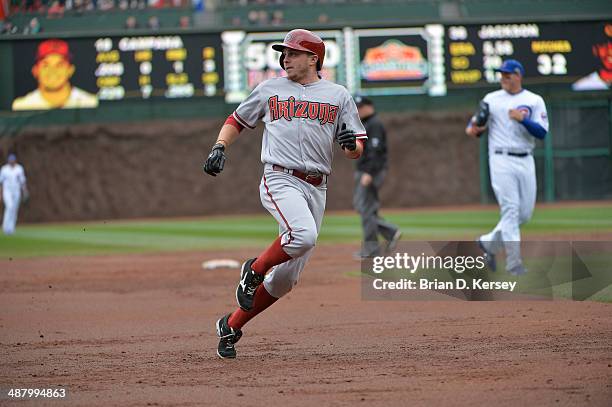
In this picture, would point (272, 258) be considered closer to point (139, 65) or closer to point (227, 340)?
point (227, 340)

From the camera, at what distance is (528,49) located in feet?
83.0

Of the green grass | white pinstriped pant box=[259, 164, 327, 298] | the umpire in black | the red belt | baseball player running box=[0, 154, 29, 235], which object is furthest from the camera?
baseball player running box=[0, 154, 29, 235]

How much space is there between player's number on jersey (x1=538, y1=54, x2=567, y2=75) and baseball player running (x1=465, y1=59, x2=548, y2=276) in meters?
15.6

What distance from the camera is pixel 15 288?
11688 mm

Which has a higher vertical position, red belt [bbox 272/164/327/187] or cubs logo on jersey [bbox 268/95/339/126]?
cubs logo on jersey [bbox 268/95/339/126]

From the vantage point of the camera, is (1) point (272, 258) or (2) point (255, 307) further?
(2) point (255, 307)

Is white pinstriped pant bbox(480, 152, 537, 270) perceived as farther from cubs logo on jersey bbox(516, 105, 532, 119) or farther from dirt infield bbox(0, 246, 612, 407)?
dirt infield bbox(0, 246, 612, 407)

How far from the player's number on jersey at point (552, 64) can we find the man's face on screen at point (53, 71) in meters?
11.6

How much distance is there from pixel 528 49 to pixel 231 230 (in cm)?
909

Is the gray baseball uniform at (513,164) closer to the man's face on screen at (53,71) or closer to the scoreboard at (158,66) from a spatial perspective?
the scoreboard at (158,66)

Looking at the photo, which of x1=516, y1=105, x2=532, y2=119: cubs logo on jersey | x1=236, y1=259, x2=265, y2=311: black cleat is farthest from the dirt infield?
x1=516, y1=105, x2=532, y2=119: cubs logo on jersey

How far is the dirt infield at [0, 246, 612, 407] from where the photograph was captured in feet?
16.8

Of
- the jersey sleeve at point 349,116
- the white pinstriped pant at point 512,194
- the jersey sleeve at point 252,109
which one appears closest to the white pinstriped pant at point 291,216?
the jersey sleeve at point 252,109

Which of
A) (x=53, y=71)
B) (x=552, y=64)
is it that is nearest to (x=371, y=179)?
(x=552, y=64)
